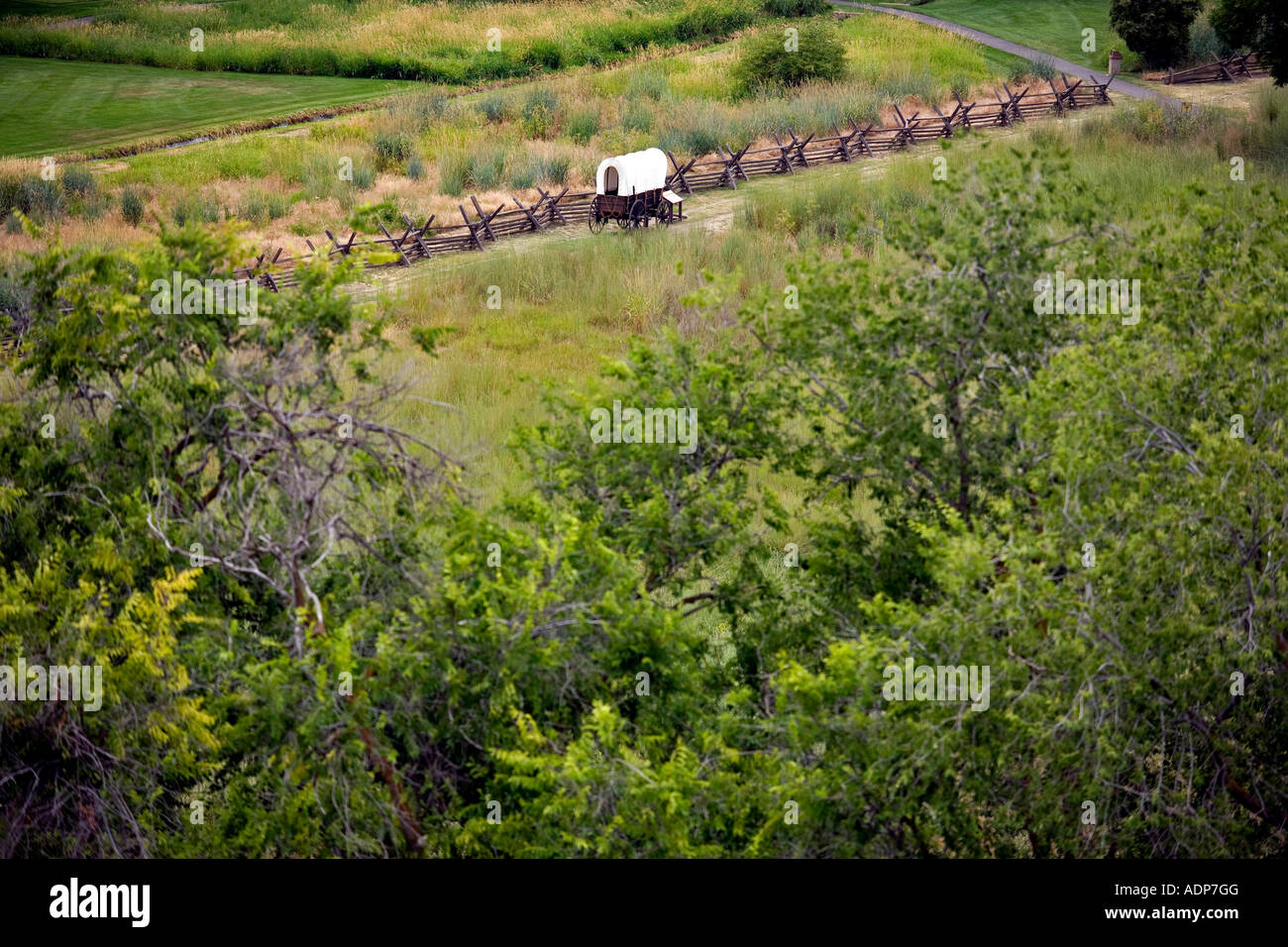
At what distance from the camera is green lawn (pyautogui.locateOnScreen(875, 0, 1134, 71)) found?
167 feet

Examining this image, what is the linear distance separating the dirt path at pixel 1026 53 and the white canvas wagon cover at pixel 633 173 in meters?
17.1

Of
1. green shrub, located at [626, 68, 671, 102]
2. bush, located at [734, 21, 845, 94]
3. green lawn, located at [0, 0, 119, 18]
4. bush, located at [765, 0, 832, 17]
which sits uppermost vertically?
bush, located at [765, 0, 832, 17]

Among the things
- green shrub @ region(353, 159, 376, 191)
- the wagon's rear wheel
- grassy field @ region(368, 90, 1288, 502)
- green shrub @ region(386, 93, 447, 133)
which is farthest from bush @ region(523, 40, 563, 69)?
the wagon's rear wheel

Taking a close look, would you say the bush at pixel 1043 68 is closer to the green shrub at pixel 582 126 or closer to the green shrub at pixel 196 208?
the green shrub at pixel 582 126

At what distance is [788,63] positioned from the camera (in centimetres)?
4506

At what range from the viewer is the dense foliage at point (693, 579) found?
865 centimetres

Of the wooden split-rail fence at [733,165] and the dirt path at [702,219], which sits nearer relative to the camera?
the dirt path at [702,219]

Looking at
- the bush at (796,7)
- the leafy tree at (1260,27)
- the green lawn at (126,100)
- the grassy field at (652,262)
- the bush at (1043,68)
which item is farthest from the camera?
the bush at (796,7)

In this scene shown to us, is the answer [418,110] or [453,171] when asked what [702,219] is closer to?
[453,171]

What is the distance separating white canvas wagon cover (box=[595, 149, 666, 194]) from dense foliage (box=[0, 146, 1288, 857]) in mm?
17423

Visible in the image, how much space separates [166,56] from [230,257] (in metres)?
35.5

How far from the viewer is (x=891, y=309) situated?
1290cm

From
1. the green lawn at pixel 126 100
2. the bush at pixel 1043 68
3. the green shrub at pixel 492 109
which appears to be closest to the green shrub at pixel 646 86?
the green shrub at pixel 492 109

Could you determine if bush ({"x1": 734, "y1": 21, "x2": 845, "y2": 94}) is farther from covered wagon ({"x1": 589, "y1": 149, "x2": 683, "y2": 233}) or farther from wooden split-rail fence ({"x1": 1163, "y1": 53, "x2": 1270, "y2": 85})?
covered wagon ({"x1": 589, "y1": 149, "x2": 683, "y2": 233})
